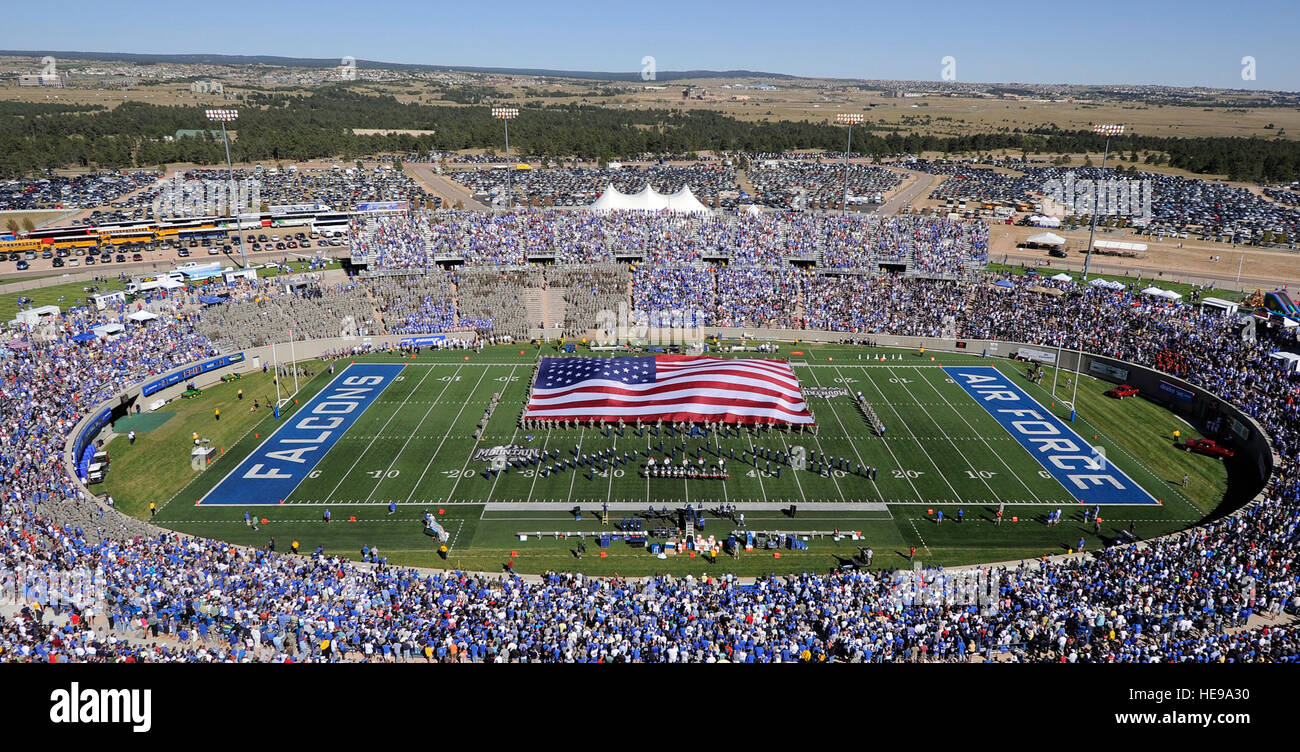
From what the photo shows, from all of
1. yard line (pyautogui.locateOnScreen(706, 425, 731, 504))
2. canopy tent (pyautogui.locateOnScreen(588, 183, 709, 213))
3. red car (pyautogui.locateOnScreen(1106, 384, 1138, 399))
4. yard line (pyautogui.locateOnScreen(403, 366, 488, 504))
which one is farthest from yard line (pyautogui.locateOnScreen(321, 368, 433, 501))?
red car (pyautogui.locateOnScreen(1106, 384, 1138, 399))

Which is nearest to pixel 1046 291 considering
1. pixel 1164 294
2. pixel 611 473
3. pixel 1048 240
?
pixel 1164 294

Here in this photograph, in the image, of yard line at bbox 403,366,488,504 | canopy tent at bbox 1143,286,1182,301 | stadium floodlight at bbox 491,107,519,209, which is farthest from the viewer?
stadium floodlight at bbox 491,107,519,209

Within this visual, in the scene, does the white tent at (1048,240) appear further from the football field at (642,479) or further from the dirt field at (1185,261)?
the football field at (642,479)

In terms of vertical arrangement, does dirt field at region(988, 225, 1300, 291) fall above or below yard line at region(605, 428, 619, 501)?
above

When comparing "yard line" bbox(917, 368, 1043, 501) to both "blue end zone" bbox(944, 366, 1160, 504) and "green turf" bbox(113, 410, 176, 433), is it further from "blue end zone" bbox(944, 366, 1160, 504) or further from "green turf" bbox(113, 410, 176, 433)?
"green turf" bbox(113, 410, 176, 433)

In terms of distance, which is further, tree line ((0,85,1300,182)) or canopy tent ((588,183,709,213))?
tree line ((0,85,1300,182))
